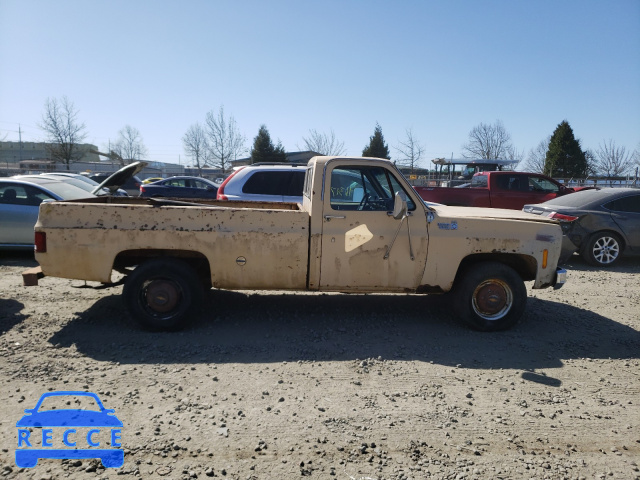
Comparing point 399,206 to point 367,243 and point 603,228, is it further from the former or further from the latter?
point 603,228

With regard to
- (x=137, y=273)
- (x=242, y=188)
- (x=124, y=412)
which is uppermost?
(x=242, y=188)

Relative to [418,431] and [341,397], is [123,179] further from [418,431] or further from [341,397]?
[418,431]

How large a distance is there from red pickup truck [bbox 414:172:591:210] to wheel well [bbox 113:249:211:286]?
8.01m

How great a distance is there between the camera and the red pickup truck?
12.2 m

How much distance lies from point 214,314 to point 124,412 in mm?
2222

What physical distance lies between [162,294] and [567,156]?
35513 millimetres

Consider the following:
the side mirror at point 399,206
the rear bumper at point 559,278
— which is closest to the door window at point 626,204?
the rear bumper at point 559,278

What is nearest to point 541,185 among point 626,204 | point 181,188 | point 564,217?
point 626,204

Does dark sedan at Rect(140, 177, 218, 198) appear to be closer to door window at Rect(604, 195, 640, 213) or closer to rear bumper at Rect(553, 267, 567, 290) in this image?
door window at Rect(604, 195, 640, 213)

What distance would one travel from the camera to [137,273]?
15.9ft

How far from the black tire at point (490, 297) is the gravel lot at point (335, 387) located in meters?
0.17

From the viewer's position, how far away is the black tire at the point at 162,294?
4844 millimetres

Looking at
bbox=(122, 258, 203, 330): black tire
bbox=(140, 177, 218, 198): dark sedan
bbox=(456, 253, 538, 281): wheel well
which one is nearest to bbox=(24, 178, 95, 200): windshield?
bbox=(122, 258, 203, 330): black tire

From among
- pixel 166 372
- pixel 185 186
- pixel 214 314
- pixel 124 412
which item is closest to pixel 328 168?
pixel 214 314
